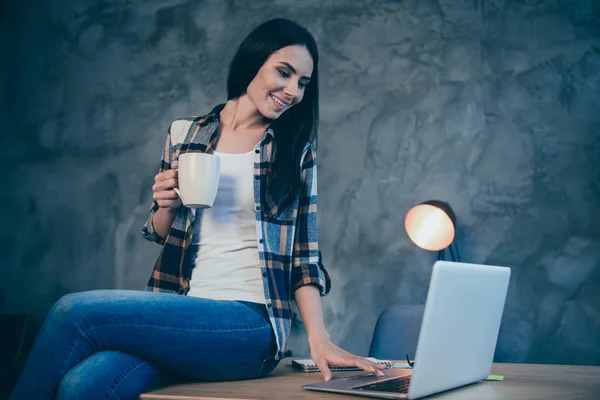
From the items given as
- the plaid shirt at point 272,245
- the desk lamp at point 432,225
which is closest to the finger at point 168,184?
the plaid shirt at point 272,245

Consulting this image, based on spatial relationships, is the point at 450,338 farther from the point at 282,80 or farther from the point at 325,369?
the point at 282,80

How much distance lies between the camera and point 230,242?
4.72 feet

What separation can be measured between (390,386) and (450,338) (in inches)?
5.2

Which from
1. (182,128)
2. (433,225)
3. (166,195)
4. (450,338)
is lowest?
(450,338)

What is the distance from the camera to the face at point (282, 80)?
5.06ft

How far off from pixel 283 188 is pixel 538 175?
1.39m

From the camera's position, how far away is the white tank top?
1.40m

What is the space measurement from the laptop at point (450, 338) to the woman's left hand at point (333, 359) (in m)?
0.02

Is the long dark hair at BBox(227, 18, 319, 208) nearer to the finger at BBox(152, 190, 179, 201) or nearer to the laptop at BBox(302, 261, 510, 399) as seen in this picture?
the finger at BBox(152, 190, 179, 201)

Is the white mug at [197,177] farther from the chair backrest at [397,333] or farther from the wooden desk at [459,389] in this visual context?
the chair backrest at [397,333]

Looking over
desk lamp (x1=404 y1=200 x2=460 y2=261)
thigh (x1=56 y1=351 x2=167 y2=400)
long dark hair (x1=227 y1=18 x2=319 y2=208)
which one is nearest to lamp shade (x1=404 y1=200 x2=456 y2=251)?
desk lamp (x1=404 y1=200 x2=460 y2=261)

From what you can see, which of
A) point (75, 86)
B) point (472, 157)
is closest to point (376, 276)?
point (472, 157)

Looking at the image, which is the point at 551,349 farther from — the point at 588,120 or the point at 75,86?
the point at 75,86

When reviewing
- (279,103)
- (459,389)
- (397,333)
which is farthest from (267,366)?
(397,333)
